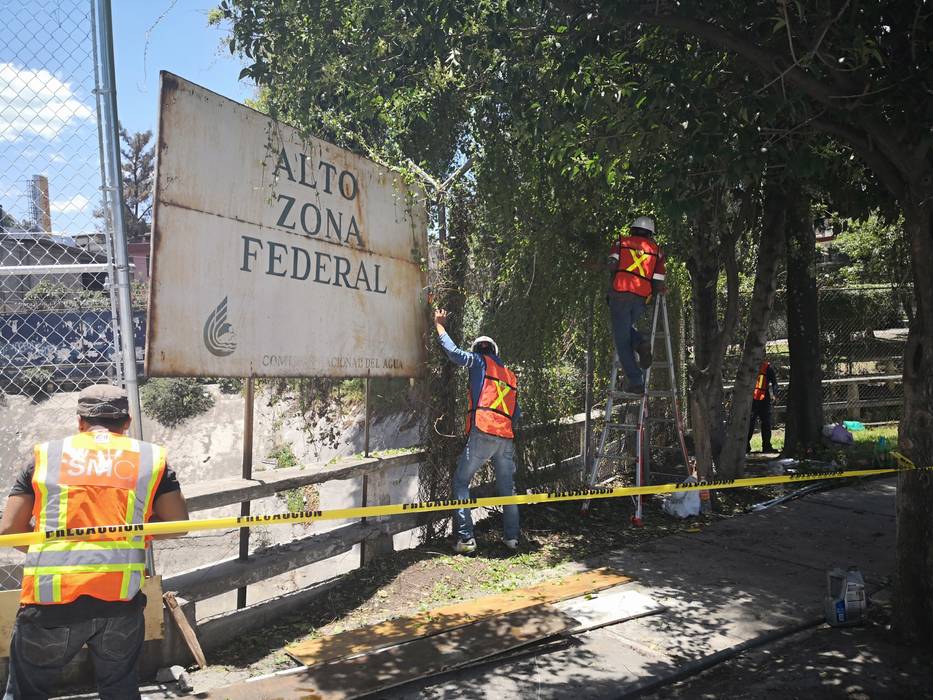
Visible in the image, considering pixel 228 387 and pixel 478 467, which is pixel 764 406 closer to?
pixel 478 467

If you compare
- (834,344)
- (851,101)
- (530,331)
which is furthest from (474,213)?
(834,344)

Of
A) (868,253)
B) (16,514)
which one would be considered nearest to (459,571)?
(16,514)

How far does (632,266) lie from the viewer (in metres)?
6.95

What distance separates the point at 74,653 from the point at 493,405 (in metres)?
3.87

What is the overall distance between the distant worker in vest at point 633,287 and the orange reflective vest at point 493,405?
1.36m

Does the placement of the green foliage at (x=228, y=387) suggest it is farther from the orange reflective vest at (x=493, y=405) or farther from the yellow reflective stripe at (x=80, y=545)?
the yellow reflective stripe at (x=80, y=545)

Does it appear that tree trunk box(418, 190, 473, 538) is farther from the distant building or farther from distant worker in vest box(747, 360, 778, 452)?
distant worker in vest box(747, 360, 778, 452)

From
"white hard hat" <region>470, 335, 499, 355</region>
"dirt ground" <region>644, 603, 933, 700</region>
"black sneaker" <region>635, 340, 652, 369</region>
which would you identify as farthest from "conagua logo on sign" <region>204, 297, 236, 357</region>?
"black sneaker" <region>635, 340, 652, 369</region>

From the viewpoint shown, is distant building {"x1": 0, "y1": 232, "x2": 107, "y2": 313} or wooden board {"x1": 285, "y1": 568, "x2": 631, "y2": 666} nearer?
distant building {"x1": 0, "y1": 232, "x2": 107, "y2": 313}

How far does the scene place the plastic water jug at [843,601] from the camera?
4.90 metres

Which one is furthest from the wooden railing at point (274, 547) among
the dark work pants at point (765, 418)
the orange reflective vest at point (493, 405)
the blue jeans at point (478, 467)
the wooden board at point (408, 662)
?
the dark work pants at point (765, 418)

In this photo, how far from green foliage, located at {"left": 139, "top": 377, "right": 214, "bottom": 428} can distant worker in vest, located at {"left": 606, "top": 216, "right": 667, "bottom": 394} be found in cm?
1577

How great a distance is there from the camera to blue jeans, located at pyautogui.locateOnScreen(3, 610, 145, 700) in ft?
9.90

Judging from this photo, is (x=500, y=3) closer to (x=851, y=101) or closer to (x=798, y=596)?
(x=851, y=101)
